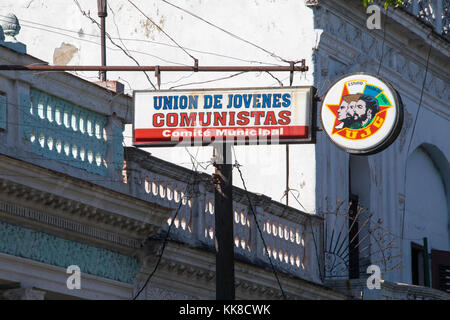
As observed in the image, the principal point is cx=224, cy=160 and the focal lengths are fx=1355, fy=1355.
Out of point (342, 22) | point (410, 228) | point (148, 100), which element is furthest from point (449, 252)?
point (148, 100)

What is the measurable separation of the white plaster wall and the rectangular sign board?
8238 millimetres

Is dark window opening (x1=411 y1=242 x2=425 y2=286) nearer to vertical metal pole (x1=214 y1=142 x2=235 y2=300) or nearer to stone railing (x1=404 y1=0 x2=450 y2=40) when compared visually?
stone railing (x1=404 y1=0 x2=450 y2=40)

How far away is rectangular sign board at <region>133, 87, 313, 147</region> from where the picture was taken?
15805 millimetres

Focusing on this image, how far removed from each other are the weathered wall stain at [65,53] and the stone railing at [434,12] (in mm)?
6920

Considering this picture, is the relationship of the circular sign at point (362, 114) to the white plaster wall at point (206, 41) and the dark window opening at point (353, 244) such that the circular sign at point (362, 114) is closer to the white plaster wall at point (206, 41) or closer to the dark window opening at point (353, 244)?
the white plaster wall at point (206, 41)

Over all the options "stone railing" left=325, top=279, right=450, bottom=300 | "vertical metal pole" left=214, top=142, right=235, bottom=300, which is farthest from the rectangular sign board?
"stone railing" left=325, top=279, right=450, bottom=300

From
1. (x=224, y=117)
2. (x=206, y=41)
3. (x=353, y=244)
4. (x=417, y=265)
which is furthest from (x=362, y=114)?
(x=417, y=265)

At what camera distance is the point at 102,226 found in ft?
58.5

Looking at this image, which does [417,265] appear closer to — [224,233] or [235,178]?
[235,178]

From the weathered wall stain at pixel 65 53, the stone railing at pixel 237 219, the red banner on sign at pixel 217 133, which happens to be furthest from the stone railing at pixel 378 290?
the red banner on sign at pixel 217 133

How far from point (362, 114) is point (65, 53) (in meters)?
11.8

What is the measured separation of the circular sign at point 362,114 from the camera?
16344 mm

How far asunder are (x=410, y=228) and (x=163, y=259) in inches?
401

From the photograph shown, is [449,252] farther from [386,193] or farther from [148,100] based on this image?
[148,100]
